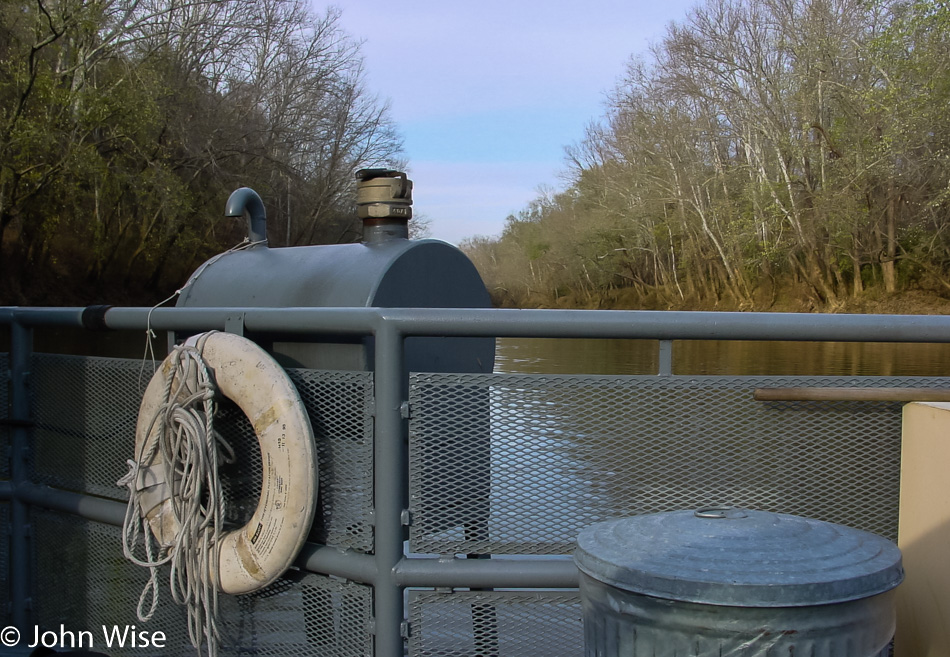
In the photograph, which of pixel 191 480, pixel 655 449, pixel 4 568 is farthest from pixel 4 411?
pixel 655 449

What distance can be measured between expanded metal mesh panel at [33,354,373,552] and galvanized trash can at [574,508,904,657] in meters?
1.07

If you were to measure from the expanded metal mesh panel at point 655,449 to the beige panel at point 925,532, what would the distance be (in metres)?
0.08

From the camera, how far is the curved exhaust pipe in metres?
4.78

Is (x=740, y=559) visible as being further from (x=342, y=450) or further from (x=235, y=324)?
(x=235, y=324)

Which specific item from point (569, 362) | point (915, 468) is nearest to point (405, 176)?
point (915, 468)

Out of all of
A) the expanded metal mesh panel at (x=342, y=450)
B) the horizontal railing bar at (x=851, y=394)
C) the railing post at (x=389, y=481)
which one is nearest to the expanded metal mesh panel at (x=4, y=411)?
the expanded metal mesh panel at (x=342, y=450)

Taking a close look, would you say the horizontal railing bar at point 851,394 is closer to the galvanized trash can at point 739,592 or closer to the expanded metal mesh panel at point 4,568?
the galvanized trash can at point 739,592

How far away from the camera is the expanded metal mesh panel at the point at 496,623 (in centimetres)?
272

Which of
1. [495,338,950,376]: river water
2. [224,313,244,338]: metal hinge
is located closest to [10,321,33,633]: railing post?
[224,313,244,338]: metal hinge

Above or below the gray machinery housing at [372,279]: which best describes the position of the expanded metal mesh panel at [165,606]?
below

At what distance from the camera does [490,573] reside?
270 centimetres

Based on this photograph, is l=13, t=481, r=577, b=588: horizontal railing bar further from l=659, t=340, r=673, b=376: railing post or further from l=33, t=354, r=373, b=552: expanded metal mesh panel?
l=659, t=340, r=673, b=376: railing post

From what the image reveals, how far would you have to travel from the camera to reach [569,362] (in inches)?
808

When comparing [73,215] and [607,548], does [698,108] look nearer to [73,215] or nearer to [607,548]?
[73,215]
